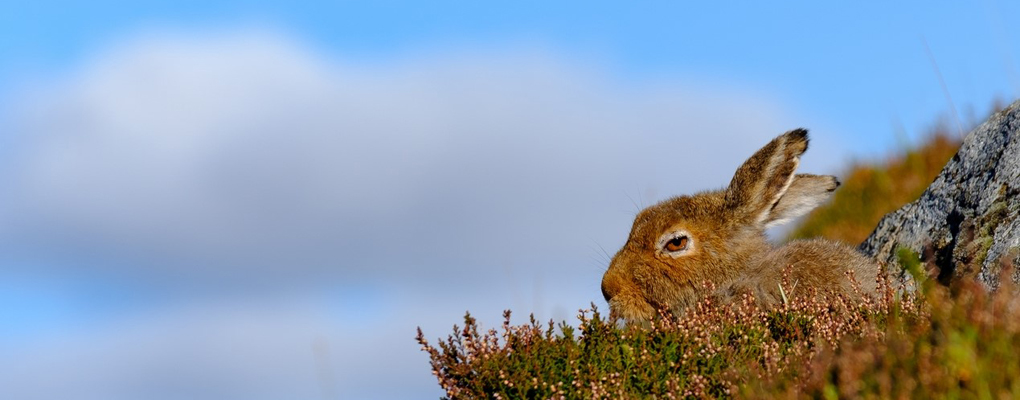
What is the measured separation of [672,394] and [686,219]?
3.50 m

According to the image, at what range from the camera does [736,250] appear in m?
→ 9.00

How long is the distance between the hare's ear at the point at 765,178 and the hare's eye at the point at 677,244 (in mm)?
551

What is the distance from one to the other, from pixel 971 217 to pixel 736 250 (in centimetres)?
193

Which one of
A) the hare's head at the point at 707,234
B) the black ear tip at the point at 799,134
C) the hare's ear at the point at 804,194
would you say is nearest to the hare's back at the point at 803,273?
the hare's head at the point at 707,234

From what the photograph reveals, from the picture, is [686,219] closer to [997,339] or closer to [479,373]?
[479,373]

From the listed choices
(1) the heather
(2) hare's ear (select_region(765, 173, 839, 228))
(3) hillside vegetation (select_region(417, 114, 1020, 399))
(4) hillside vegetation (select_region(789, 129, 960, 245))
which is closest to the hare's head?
(2) hare's ear (select_region(765, 173, 839, 228))

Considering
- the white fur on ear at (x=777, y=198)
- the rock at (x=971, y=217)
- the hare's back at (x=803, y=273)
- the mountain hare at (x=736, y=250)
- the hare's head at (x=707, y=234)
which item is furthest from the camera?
the white fur on ear at (x=777, y=198)

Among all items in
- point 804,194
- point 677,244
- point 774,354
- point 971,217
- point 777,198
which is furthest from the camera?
point 804,194

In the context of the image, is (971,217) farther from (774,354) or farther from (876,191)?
(876,191)

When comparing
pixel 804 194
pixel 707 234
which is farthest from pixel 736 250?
pixel 804 194

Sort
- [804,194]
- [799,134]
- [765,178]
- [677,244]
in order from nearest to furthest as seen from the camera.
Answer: [799,134] → [677,244] → [765,178] → [804,194]

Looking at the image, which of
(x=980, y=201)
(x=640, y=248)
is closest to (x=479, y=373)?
(x=640, y=248)

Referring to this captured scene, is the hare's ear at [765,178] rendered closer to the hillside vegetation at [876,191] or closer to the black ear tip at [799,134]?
the black ear tip at [799,134]

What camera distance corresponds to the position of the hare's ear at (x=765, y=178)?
29.2 ft
